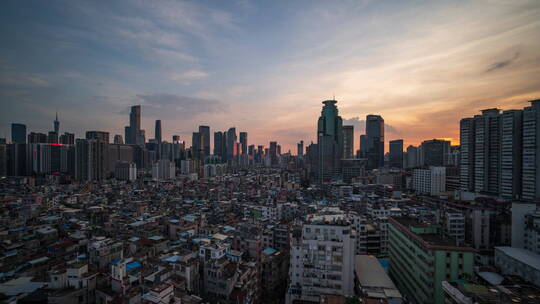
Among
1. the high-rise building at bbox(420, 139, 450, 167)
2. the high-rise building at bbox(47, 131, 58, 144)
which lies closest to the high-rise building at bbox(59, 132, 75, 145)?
the high-rise building at bbox(47, 131, 58, 144)

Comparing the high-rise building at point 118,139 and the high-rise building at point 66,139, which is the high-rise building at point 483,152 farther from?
the high-rise building at point 118,139

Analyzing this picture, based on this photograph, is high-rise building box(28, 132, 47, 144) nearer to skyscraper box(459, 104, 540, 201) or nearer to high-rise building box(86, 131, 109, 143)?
high-rise building box(86, 131, 109, 143)

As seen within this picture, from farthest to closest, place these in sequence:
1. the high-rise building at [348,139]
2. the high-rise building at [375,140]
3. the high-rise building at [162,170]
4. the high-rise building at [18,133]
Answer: the high-rise building at [348,139]
the high-rise building at [375,140]
the high-rise building at [162,170]
the high-rise building at [18,133]

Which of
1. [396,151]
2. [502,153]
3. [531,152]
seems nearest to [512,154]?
[502,153]

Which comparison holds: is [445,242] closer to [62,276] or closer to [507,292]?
[507,292]

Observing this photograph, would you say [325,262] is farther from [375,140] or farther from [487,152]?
[375,140]

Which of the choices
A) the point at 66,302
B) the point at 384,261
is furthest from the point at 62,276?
the point at 384,261

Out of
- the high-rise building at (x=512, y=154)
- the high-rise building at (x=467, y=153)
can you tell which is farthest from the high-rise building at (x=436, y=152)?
the high-rise building at (x=512, y=154)
